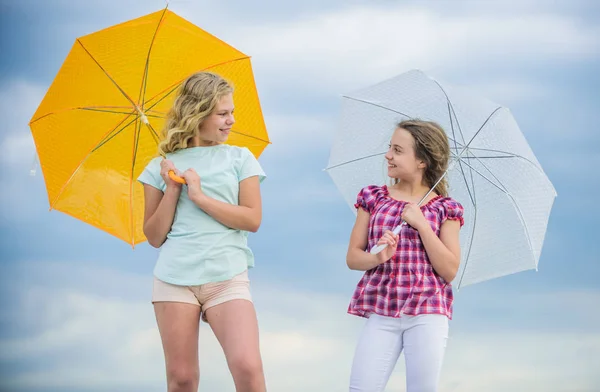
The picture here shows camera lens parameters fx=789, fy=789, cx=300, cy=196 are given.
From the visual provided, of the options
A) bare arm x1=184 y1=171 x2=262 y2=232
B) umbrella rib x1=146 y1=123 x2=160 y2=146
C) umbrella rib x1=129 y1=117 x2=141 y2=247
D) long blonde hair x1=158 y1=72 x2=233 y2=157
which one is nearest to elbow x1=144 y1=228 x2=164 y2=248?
bare arm x1=184 y1=171 x2=262 y2=232

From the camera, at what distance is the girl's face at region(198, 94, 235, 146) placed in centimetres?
412

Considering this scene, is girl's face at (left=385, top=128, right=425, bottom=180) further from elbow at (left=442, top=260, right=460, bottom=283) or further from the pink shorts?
the pink shorts

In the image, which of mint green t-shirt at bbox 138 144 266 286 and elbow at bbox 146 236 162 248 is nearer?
mint green t-shirt at bbox 138 144 266 286

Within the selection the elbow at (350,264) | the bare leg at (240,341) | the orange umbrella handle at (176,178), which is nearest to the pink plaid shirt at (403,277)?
the elbow at (350,264)

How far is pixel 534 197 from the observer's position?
4609 millimetres

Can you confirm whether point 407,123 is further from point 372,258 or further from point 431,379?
point 431,379

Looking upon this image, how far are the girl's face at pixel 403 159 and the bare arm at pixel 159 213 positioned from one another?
1167mm

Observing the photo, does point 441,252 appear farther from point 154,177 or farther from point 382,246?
point 154,177

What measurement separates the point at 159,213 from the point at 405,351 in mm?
1462

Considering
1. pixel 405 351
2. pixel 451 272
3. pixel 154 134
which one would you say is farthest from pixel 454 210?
pixel 154 134

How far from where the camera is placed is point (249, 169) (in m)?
4.12

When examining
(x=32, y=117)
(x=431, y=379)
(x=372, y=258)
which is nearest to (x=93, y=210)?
(x=32, y=117)

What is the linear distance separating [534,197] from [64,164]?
2767 millimetres

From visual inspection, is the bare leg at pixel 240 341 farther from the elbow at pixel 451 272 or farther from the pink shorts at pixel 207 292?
the elbow at pixel 451 272
